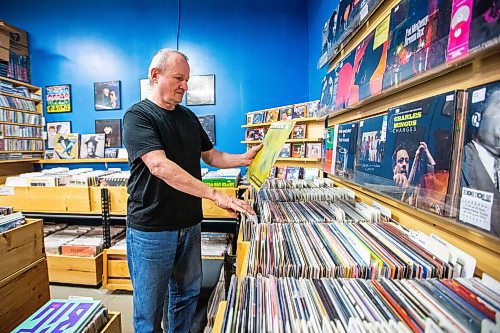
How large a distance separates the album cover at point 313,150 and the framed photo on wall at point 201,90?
140 cm

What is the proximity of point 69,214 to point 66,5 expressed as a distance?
2598mm

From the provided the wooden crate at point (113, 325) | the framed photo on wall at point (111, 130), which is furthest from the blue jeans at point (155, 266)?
the framed photo on wall at point (111, 130)

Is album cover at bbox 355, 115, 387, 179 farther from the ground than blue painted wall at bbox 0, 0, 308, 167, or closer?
closer

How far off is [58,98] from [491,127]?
13.3 ft

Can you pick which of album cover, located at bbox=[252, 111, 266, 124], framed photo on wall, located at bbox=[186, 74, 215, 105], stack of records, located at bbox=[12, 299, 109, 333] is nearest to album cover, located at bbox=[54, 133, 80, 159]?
framed photo on wall, located at bbox=[186, 74, 215, 105]

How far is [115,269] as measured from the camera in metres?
2.22

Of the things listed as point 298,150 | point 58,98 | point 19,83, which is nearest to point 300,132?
point 298,150

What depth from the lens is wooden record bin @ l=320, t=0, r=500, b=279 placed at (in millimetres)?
518

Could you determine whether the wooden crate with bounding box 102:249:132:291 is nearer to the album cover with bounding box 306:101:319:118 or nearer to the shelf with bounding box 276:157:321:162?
the shelf with bounding box 276:157:321:162

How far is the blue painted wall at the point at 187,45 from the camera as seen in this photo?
3.00 metres

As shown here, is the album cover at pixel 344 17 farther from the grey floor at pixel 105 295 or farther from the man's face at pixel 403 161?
the grey floor at pixel 105 295

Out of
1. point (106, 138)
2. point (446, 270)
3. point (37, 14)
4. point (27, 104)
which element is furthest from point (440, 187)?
point (37, 14)

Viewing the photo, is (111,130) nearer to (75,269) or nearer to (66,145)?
(66,145)

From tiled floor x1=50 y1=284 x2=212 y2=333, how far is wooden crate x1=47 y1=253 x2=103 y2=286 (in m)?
0.06
